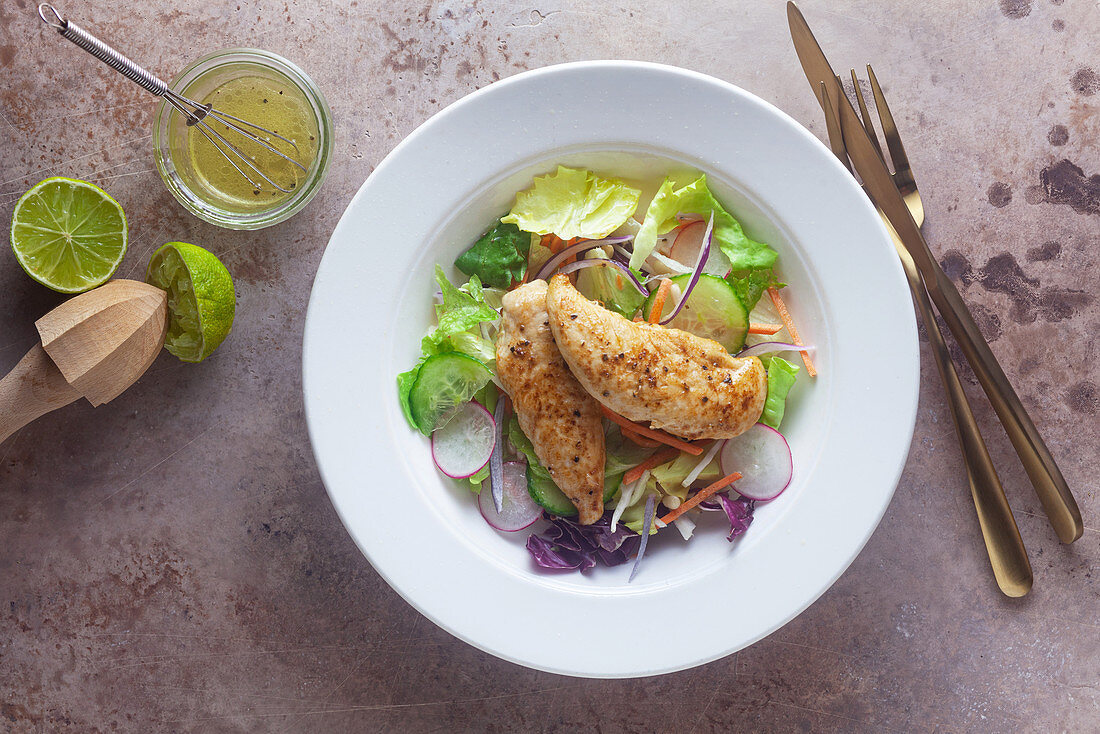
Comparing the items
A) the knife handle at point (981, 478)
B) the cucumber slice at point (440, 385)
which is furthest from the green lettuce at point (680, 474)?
the knife handle at point (981, 478)

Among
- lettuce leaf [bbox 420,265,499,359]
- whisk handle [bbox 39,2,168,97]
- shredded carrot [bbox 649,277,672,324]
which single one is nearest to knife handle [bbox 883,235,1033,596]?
shredded carrot [bbox 649,277,672,324]

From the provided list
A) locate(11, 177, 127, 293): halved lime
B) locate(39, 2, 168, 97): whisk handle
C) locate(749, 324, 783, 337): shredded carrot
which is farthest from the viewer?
locate(11, 177, 127, 293): halved lime

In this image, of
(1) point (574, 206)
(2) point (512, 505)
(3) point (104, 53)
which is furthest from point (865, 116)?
(3) point (104, 53)

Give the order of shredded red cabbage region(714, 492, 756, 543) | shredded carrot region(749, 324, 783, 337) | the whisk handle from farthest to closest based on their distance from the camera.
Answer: shredded carrot region(749, 324, 783, 337), shredded red cabbage region(714, 492, 756, 543), the whisk handle

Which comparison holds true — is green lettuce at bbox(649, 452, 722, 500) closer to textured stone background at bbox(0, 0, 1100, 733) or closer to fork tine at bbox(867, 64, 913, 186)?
textured stone background at bbox(0, 0, 1100, 733)

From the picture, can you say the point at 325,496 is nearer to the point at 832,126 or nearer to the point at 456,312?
the point at 456,312

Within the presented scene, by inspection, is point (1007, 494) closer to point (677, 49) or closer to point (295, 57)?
point (677, 49)

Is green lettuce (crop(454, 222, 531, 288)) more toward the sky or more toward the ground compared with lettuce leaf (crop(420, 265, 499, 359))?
more toward the sky

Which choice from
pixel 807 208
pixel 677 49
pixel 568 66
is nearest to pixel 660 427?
pixel 807 208
